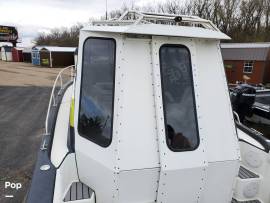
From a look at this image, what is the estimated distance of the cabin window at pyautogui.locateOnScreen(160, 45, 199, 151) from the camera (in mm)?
2379

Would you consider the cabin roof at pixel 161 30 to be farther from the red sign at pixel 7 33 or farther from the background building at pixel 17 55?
the red sign at pixel 7 33

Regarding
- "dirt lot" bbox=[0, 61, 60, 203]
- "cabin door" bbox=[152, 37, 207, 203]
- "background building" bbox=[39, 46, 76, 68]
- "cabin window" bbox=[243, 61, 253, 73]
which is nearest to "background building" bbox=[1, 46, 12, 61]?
"background building" bbox=[39, 46, 76, 68]

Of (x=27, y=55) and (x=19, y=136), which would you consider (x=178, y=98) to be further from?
(x=27, y=55)

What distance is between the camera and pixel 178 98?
7.97 ft

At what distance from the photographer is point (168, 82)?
240cm

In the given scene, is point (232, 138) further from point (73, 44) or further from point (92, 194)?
point (73, 44)

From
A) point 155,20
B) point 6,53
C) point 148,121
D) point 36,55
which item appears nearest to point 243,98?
point 155,20

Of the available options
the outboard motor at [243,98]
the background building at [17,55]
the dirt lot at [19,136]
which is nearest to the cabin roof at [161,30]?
the dirt lot at [19,136]

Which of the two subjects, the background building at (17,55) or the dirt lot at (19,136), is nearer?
the dirt lot at (19,136)

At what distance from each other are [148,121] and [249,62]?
21037mm

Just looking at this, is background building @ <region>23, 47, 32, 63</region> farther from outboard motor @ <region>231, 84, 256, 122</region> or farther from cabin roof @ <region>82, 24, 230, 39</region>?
cabin roof @ <region>82, 24, 230, 39</region>

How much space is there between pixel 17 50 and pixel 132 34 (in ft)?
133

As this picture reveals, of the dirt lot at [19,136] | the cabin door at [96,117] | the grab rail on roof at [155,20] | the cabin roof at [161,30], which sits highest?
the grab rail on roof at [155,20]

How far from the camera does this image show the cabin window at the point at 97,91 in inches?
93.7
